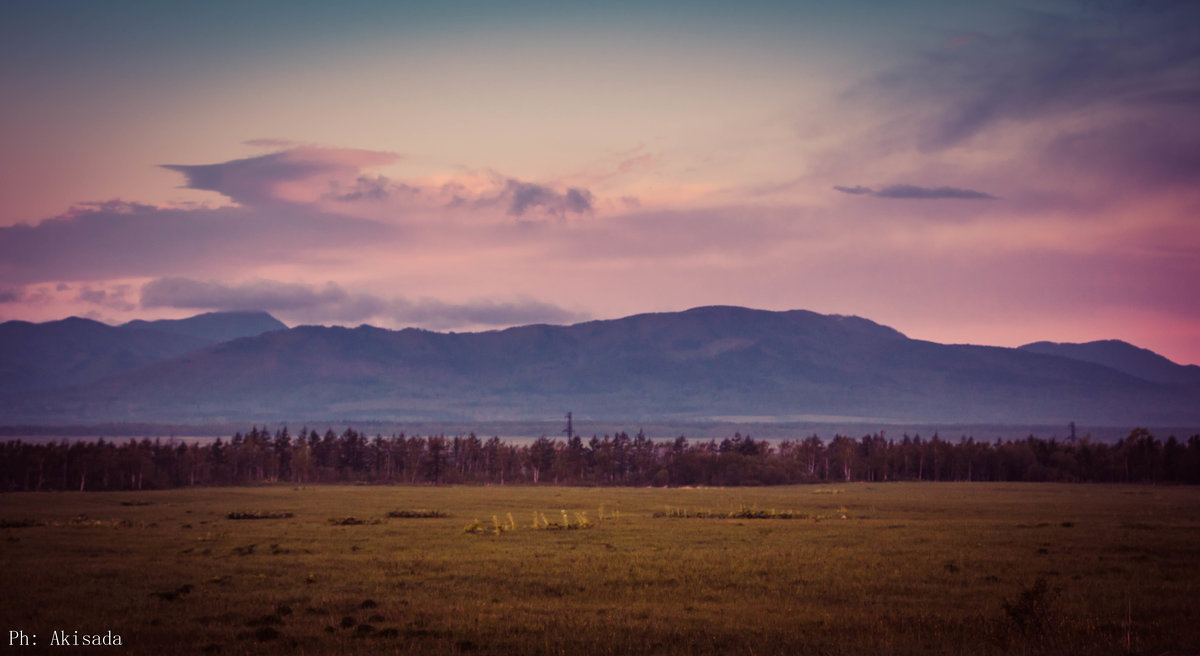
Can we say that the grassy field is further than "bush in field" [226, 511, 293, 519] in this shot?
No

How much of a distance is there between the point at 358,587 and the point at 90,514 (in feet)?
155

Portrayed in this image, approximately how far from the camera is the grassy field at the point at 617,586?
2136 cm

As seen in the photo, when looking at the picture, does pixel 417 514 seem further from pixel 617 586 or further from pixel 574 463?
pixel 574 463

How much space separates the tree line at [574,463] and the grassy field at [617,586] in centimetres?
6592

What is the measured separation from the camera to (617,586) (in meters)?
29.1

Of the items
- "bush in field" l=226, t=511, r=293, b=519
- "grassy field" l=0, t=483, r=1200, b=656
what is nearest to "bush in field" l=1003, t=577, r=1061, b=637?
"grassy field" l=0, t=483, r=1200, b=656

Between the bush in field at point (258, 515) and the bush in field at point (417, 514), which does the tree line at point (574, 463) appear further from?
the bush in field at point (417, 514)

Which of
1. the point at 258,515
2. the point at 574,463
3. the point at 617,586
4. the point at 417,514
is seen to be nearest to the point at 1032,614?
the point at 617,586

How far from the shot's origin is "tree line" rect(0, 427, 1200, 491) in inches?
4422

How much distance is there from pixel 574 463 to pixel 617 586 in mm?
124477

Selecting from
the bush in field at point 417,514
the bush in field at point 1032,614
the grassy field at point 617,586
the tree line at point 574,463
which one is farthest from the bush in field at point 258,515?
the tree line at point 574,463

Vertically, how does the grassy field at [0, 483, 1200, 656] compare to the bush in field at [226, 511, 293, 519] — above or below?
above

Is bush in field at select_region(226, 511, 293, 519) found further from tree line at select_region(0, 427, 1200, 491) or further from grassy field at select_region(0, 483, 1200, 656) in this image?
tree line at select_region(0, 427, 1200, 491)

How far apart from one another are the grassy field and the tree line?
216 feet
